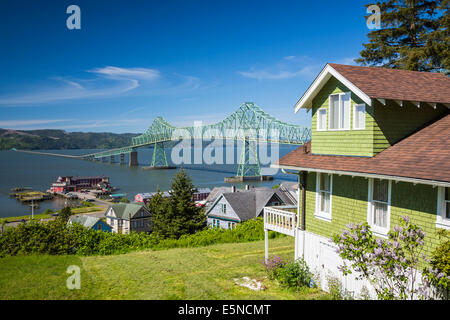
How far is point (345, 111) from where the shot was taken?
10008 millimetres

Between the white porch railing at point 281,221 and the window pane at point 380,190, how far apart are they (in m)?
3.33

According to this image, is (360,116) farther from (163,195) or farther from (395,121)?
(163,195)

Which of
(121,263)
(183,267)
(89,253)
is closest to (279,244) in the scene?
(183,267)

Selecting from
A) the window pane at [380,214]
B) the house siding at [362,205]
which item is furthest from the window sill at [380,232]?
the house siding at [362,205]

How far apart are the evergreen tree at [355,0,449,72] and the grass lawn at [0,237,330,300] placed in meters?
15.8

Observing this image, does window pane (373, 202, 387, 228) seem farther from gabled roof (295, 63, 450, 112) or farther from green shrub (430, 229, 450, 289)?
gabled roof (295, 63, 450, 112)

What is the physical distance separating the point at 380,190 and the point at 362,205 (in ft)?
1.99

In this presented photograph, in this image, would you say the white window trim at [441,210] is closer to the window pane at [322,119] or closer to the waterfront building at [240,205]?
the window pane at [322,119]

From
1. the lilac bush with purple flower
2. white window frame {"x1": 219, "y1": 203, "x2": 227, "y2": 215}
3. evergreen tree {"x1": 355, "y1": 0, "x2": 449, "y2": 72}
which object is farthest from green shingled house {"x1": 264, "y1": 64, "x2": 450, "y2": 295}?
white window frame {"x1": 219, "y1": 203, "x2": 227, "y2": 215}

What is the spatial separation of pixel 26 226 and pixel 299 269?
11160mm

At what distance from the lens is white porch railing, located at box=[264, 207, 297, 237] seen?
11617 millimetres

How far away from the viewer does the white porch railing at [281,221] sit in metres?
11.6

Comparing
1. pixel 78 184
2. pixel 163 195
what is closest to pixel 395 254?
pixel 163 195
